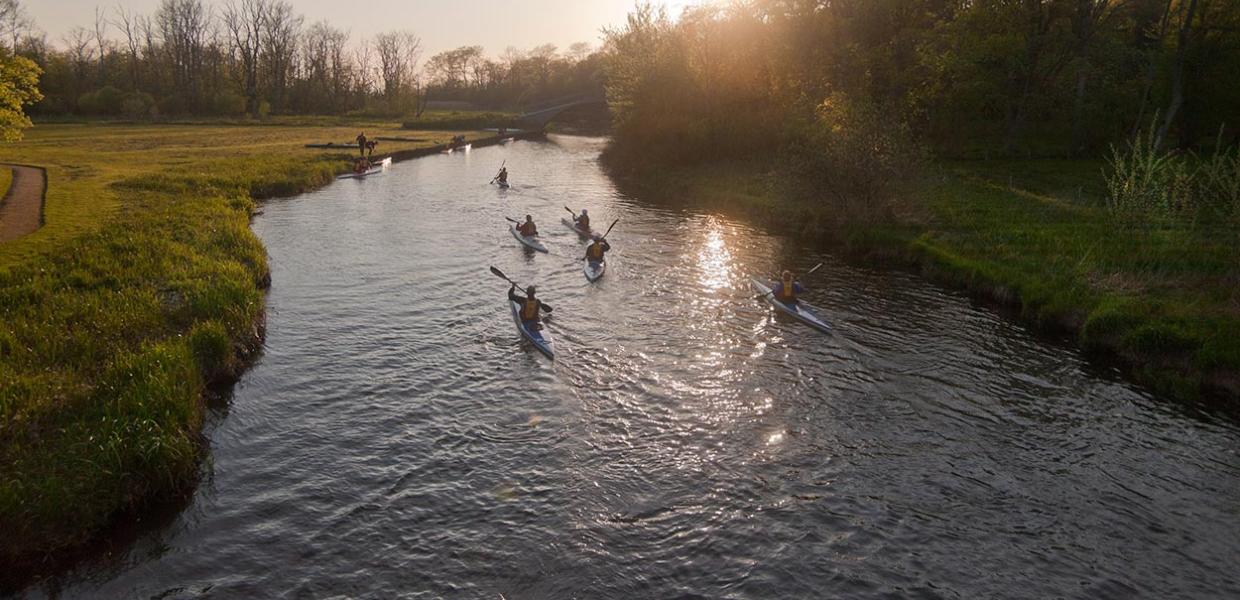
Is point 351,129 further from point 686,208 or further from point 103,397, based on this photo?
point 103,397

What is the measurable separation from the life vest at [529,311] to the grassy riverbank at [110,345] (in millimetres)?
6685

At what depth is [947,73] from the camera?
42.7 m

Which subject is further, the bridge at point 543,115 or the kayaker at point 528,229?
the bridge at point 543,115

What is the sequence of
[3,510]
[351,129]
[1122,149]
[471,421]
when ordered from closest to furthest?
[3,510], [471,421], [1122,149], [351,129]

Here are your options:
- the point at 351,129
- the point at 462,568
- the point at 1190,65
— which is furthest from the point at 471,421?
the point at 351,129

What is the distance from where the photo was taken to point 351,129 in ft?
259

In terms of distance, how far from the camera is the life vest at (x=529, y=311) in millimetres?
18797

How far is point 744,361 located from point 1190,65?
43.2 m

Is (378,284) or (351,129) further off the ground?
(351,129)

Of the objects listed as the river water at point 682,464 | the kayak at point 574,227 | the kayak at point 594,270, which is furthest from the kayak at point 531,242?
the river water at point 682,464

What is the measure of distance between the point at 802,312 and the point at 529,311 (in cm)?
803

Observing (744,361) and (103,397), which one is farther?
(744,361)

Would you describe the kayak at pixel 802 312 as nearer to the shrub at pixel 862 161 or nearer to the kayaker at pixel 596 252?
the kayaker at pixel 596 252

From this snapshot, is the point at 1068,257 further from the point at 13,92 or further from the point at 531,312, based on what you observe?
the point at 13,92
